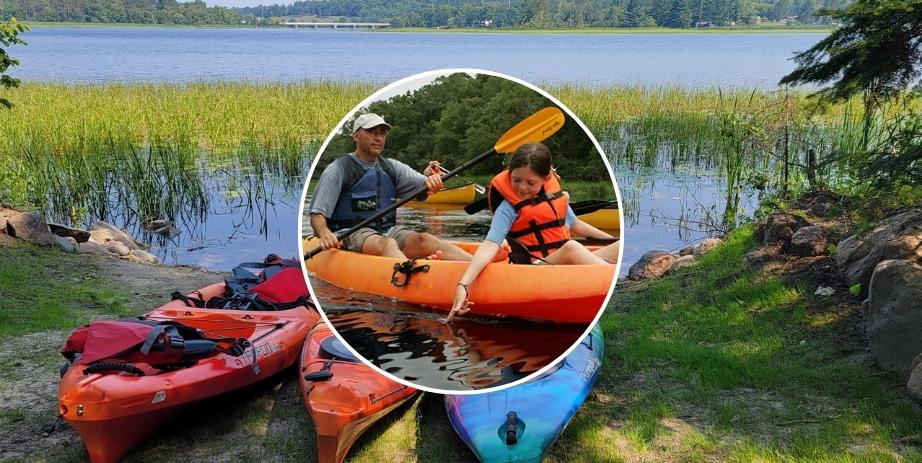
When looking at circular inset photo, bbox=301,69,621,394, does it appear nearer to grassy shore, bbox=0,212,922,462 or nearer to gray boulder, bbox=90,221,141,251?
grassy shore, bbox=0,212,922,462

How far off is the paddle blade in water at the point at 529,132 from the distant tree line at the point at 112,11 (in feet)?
319

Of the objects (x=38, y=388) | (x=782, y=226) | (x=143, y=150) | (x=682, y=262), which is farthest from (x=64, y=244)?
(x=782, y=226)

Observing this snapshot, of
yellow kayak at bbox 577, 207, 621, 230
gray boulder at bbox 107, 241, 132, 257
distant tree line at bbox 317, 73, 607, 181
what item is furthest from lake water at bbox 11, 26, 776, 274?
gray boulder at bbox 107, 241, 132, 257

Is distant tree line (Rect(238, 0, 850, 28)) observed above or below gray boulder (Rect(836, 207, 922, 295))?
above

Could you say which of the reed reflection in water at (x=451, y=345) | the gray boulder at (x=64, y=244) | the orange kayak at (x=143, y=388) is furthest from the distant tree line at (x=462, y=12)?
the reed reflection in water at (x=451, y=345)

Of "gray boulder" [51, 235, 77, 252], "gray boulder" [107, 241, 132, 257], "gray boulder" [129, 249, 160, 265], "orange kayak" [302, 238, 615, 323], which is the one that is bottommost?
"gray boulder" [129, 249, 160, 265]

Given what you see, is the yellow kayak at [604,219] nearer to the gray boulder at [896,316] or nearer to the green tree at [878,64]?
the gray boulder at [896,316]

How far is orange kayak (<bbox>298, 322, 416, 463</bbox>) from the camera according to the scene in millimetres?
4148

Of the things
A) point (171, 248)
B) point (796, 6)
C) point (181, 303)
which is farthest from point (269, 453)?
point (796, 6)

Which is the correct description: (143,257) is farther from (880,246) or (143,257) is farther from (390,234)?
(390,234)

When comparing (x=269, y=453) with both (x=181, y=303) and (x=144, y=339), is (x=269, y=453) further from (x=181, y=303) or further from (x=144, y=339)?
(x=181, y=303)

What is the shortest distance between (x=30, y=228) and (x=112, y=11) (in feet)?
334

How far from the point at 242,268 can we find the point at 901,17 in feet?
17.1

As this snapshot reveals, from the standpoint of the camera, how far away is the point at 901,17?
5391 millimetres
